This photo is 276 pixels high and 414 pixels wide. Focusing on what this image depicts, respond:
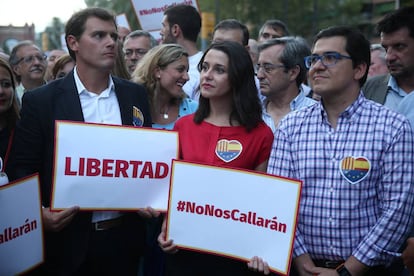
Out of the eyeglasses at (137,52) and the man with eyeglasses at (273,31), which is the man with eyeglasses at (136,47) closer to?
the eyeglasses at (137,52)

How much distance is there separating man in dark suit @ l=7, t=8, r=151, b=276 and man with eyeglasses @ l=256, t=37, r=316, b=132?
3.98 feet

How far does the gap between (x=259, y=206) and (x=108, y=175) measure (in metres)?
0.95

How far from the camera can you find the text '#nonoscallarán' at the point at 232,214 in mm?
3176

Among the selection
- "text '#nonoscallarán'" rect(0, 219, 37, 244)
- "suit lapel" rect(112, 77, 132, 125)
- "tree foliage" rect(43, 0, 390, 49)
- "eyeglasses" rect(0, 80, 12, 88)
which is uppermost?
"tree foliage" rect(43, 0, 390, 49)

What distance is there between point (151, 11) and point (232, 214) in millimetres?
4857

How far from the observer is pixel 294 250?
332cm

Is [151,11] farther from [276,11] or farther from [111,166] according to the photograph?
[276,11]

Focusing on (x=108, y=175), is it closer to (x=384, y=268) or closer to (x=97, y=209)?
(x=97, y=209)

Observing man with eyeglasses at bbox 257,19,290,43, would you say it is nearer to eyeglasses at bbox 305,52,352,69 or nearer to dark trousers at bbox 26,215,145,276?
eyeglasses at bbox 305,52,352,69

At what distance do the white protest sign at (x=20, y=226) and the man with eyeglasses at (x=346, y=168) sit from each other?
56.1 inches

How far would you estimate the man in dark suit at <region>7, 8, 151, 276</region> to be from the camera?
139 inches

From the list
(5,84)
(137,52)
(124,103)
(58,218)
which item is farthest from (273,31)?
(58,218)

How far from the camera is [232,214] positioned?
10.7 feet

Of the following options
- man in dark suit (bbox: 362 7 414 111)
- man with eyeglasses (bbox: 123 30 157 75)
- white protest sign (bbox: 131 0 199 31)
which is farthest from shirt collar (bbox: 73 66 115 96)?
white protest sign (bbox: 131 0 199 31)
